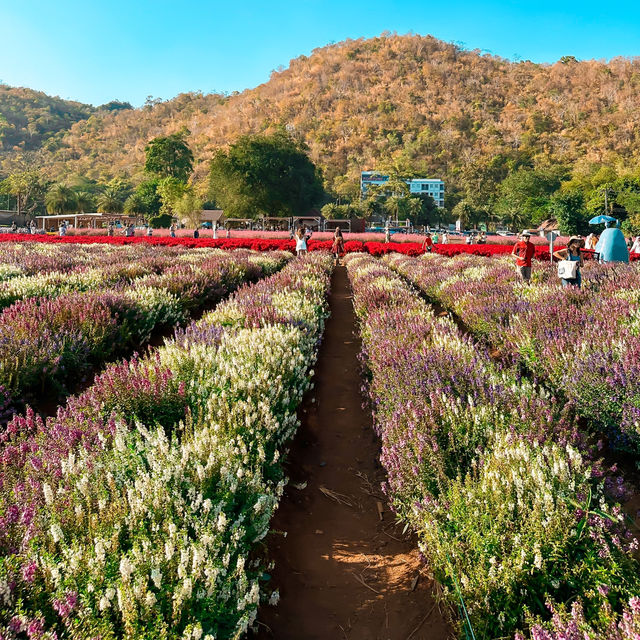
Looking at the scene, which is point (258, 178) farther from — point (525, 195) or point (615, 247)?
point (615, 247)

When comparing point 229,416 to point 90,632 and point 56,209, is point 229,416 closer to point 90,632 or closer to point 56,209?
point 90,632

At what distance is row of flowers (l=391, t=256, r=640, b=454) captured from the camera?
3375 mm

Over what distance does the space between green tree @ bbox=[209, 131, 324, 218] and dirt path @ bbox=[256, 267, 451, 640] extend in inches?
2200

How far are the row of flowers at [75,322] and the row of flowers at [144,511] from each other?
4.15ft

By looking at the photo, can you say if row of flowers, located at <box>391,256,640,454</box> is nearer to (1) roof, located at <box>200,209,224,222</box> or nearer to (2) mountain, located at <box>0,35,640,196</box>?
(1) roof, located at <box>200,209,224,222</box>

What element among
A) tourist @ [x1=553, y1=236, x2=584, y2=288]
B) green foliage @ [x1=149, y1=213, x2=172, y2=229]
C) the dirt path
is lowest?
the dirt path

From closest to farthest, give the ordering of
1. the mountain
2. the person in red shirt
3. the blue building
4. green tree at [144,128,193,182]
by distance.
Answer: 1. the person in red shirt
2. green tree at [144,128,193,182]
3. the blue building
4. the mountain

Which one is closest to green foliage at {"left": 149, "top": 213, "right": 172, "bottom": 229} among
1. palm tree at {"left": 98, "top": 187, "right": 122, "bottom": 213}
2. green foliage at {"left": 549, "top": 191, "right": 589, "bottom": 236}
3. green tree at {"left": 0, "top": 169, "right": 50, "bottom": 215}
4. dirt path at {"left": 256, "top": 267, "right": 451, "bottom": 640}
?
palm tree at {"left": 98, "top": 187, "right": 122, "bottom": 213}

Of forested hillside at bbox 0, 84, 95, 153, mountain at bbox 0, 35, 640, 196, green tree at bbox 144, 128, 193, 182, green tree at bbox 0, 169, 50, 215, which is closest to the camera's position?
green tree at bbox 0, 169, 50, 215

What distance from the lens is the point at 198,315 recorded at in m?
8.48

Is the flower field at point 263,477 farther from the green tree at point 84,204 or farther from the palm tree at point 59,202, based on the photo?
the green tree at point 84,204

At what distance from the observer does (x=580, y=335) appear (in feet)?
15.4

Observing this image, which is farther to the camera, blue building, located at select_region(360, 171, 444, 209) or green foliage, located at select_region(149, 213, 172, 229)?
blue building, located at select_region(360, 171, 444, 209)

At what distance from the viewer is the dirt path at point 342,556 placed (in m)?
2.12
